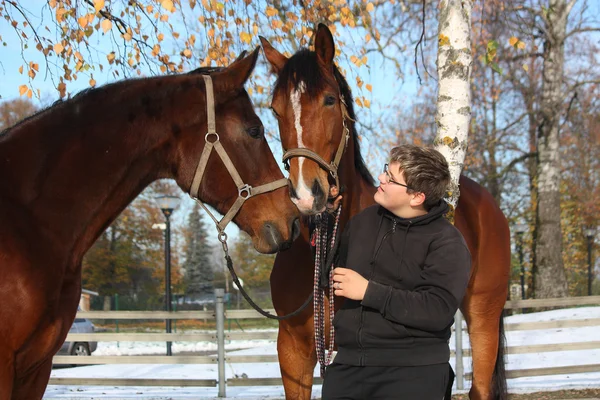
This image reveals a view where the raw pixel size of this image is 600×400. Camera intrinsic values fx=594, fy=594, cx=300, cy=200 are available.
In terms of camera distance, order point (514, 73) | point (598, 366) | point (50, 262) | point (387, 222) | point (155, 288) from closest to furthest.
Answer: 1. point (50, 262)
2. point (387, 222)
3. point (598, 366)
4. point (514, 73)
5. point (155, 288)

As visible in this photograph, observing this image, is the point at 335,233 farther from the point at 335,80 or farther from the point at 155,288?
the point at 155,288

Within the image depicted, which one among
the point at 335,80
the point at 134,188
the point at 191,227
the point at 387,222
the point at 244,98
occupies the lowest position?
the point at 387,222

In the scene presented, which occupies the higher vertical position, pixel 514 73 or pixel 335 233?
pixel 514 73

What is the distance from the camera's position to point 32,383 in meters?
2.48

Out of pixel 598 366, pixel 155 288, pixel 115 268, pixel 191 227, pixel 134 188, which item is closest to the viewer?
pixel 134 188

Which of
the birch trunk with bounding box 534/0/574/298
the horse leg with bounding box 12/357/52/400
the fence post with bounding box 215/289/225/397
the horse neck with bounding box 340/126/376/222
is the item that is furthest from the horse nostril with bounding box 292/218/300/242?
the birch trunk with bounding box 534/0/574/298

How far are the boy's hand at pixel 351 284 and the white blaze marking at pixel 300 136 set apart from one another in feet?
1.57

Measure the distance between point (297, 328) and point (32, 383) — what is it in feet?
4.45

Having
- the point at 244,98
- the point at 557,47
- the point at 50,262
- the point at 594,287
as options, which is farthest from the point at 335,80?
the point at 594,287

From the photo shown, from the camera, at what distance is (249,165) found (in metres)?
2.73

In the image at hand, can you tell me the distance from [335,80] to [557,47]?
45.4 ft

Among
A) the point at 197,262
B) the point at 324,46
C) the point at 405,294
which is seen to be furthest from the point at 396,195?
the point at 197,262

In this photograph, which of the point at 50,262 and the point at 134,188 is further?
the point at 134,188

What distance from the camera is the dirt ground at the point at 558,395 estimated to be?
666 centimetres
